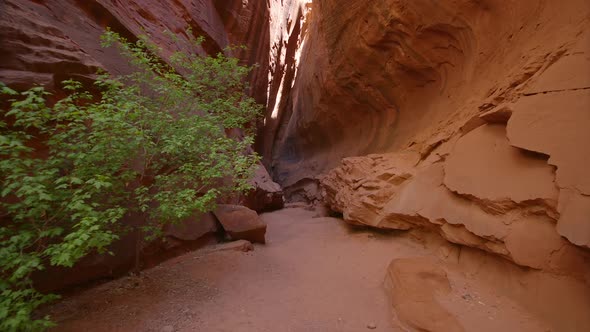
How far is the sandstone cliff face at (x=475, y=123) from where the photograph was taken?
344 cm

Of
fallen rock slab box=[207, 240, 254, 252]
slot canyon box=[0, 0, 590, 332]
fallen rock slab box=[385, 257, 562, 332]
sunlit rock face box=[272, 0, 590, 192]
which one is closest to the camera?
fallen rock slab box=[385, 257, 562, 332]

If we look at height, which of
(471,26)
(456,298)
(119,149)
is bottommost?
(456,298)

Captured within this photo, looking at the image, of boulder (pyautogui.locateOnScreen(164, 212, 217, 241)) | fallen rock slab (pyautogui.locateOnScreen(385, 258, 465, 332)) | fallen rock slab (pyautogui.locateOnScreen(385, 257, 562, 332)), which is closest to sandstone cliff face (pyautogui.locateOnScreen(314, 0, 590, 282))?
fallen rock slab (pyautogui.locateOnScreen(385, 257, 562, 332))

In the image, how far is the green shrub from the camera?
261 cm

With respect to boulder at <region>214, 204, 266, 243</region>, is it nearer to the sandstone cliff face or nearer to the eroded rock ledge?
the sandstone cliff face

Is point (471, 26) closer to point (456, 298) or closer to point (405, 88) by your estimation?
point (405, 88)

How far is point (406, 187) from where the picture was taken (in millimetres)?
6539

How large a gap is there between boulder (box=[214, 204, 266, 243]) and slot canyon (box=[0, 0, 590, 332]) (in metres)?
0.03

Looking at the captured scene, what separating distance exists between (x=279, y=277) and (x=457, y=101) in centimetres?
607

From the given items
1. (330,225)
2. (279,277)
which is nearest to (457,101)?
(330,225)

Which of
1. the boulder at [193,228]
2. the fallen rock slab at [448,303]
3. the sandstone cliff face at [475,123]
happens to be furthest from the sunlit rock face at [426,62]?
the boulder at [193,228]

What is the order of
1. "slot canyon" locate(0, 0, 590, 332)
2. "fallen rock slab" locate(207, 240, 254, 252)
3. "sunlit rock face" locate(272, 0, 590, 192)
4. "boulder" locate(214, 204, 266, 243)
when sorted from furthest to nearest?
1. "boulder" locate(214, 204, 266, 243)
2. "fallen rock slab" locate(207, 240, 254, 252)
3. "sunlit rock face" locate(272, 0, 590, 192)
4. "slot canyon" locate(0, 0, 590, 332)

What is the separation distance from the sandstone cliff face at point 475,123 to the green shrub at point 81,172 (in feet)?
12.4

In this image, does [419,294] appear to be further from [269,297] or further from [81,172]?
[81,172]
